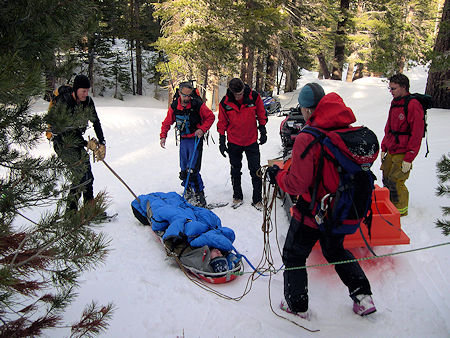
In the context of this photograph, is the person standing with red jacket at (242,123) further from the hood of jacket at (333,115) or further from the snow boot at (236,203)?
the hood of jacket at (333,115)

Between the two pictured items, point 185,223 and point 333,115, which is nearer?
point 333,115

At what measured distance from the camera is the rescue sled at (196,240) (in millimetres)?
3816

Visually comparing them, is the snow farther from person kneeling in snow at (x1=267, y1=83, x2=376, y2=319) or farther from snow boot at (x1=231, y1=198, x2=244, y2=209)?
person kneeling in snow at (x1=267, y1=83, x2=376, y2=319)

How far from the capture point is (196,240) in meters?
3.99

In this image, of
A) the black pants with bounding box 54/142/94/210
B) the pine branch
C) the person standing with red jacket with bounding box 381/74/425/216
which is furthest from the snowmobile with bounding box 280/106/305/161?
the pine branch

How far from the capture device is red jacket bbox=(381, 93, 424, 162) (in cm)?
463

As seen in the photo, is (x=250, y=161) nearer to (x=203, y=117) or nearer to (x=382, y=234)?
(x=203, y=117)

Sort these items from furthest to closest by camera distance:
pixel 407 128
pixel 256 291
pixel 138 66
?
1. pixel 138 66
2. pixel 407 128
3. pixel 256 291

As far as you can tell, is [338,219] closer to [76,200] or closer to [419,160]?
[76,200]

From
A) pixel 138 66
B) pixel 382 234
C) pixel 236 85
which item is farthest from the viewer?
pixel 138 66

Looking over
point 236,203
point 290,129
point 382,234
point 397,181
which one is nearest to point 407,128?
point 397,181

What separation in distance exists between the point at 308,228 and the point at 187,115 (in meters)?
3.48

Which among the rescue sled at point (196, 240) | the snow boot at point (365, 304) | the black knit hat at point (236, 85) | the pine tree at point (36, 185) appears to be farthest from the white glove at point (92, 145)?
the snow boot at point (365, 304)

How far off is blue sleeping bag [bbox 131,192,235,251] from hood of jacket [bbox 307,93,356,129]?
Result: 1.88 meters
